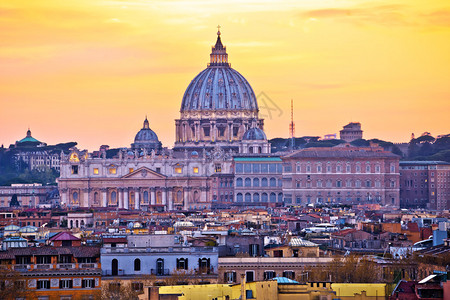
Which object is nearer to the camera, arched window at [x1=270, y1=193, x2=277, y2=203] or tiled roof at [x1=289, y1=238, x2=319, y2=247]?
tiled roof at [x1=289, y1=238, x2=319, y2=247]

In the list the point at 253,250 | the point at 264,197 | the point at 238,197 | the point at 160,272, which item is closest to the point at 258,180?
the point at 264,197

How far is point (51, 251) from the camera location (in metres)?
54.7

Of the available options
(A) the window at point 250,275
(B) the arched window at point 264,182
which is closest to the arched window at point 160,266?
(A) the window at point 250,275

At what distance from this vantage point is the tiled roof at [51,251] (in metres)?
54.1

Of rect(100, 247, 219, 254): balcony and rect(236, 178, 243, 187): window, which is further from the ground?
rect(236, 178, 243, 187): window

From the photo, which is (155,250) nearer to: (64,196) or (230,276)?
(230,276)

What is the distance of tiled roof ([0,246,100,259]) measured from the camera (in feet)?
178

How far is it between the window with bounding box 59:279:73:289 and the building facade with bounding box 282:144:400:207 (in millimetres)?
130608

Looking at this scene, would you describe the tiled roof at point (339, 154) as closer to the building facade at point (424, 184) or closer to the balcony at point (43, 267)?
the building facade at point (424, 184)

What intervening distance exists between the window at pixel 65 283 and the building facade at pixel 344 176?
13061 centimetres

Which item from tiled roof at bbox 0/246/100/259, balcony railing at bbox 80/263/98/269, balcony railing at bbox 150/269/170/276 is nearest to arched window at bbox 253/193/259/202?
tiled roof at bbox 0/246/100/259

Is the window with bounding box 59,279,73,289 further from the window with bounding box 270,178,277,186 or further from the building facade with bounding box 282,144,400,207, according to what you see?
the window with bounding box 270,178,277,186

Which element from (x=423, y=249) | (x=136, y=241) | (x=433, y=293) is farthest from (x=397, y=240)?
(x=433, y=293)

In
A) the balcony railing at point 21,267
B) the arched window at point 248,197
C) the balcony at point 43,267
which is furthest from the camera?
the arched window at point 248,197
